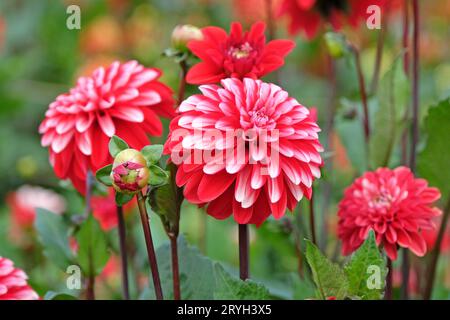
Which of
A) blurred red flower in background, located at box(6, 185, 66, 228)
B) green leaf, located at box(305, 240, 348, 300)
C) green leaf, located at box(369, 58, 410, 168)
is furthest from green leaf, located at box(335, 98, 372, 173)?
blurred red flower in background, located at box(6, 185, 66, 228)

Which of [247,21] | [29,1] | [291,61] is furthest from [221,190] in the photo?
[29,1]

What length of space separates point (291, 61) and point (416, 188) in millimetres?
1230

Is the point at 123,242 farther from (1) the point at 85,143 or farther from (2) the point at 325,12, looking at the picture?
(2) the point at 325,12

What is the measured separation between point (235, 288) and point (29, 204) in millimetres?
760

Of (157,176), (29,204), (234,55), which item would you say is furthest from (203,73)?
(29,204)

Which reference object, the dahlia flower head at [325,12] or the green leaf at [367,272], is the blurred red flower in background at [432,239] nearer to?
the dahlia flower head at [325,12]

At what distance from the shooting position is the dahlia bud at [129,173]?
596 mm

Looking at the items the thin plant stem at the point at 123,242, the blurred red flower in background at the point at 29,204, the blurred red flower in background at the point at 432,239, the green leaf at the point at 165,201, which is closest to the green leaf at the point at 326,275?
the green leaf at the point at 165,201

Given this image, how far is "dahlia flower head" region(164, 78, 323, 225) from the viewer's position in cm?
60

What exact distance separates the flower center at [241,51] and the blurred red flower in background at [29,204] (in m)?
0.58

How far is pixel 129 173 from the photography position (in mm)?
596

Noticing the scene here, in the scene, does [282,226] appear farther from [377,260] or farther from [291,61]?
[291,61]
